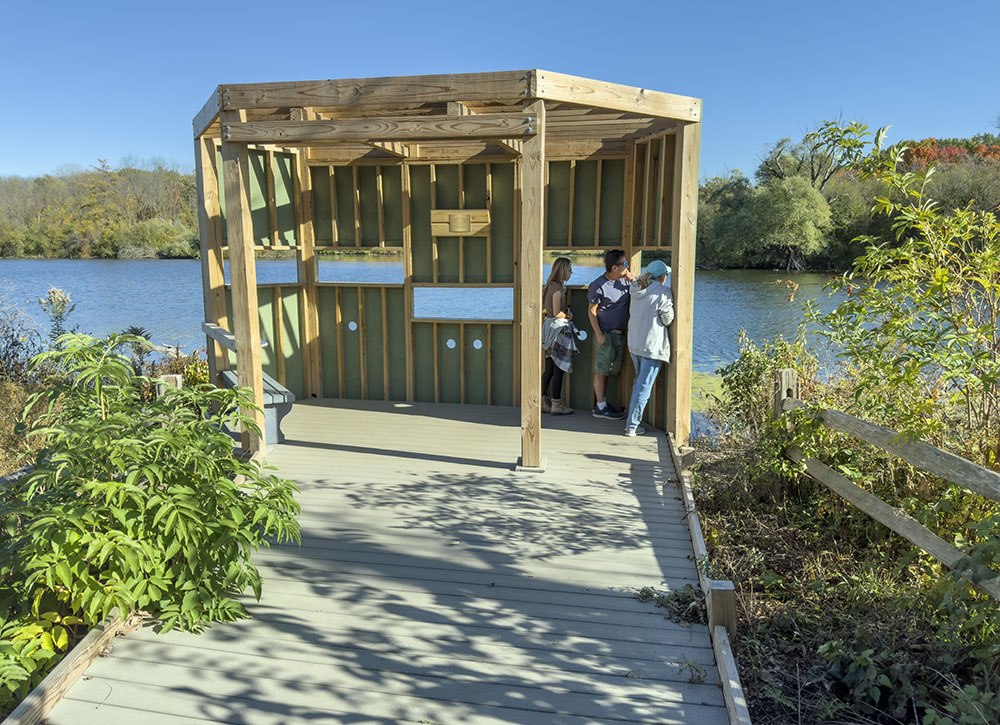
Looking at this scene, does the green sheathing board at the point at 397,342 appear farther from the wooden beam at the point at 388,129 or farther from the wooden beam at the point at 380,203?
the wooden beam at the point at 388,129

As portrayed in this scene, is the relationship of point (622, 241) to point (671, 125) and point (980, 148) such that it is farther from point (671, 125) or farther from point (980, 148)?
point (980, 148)

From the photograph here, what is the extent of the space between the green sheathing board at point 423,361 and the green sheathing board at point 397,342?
6.0 inches

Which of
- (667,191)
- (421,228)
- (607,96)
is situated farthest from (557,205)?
(607,96)

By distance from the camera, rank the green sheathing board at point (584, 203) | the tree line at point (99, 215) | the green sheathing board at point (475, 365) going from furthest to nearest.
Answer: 1. the tree line at point (99, 215)
2. the green sheathing board at point (475, 365)
3. the green sheathing board at point (584, 203)

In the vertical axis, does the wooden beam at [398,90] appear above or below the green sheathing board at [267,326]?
above

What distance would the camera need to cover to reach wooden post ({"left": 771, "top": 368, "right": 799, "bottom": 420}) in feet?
19.9

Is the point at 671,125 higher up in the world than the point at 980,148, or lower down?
lower down

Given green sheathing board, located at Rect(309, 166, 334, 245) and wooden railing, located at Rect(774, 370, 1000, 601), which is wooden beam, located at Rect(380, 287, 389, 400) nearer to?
green sheathing board, located at Rect(309, 166, 334, 245)

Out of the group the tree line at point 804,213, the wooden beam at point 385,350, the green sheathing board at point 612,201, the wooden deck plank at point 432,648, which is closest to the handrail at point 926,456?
the wooden deck plank at point 432,648

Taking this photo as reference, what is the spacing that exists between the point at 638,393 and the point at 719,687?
418 cm

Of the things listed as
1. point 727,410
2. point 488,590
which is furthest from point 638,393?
point 488,590

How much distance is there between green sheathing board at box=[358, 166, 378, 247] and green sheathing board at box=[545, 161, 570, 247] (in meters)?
2.14

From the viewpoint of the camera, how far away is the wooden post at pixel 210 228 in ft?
22.7

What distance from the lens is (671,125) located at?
6836 mm
